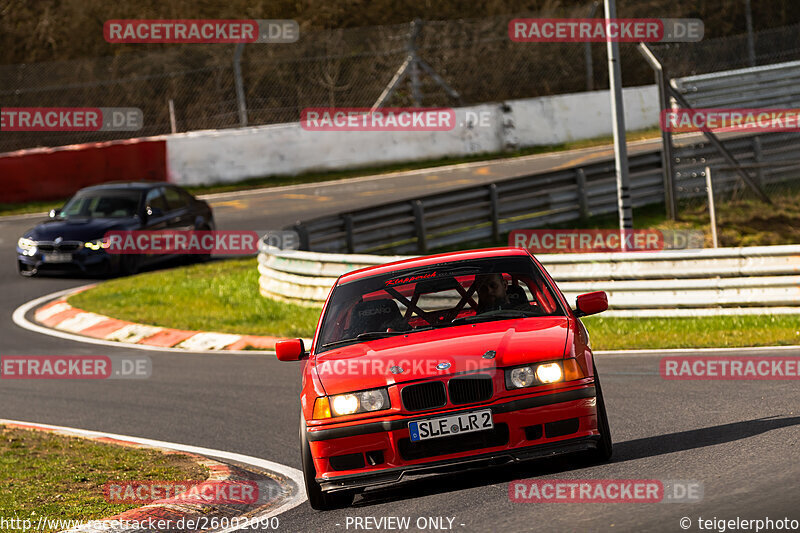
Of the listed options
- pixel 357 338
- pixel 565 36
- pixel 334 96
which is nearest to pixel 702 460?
pixel 357 338

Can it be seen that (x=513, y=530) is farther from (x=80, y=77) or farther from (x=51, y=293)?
(x=80, y=77)

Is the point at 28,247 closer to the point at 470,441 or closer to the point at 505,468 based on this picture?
the point at 505,468

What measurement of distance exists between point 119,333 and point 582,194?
9.69 meters

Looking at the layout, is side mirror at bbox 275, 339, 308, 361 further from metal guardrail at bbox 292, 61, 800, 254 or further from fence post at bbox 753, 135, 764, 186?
fence post at bbox 753, 135, 764, 186

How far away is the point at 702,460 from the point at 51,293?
14877mm

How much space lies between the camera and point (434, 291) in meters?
7.91

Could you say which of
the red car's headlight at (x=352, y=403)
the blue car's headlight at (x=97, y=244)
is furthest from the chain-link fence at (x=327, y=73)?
the red car's headlight at (x=352, y=403)

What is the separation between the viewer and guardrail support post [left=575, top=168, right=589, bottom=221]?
2252cm

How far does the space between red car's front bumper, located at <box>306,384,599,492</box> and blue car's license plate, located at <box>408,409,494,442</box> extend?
0.03 meters

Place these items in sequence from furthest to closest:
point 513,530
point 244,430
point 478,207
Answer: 1. point 478,207
2. point 244,430
3. point 513,530

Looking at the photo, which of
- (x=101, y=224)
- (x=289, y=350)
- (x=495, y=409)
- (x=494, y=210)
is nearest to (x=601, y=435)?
(x=495, y=409)

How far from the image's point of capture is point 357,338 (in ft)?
24.6

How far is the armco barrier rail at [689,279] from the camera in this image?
13.2m

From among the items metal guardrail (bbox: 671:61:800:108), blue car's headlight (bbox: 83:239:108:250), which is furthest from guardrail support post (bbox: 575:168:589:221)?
blue car's headlight (bbox: 83:239:108:250)
